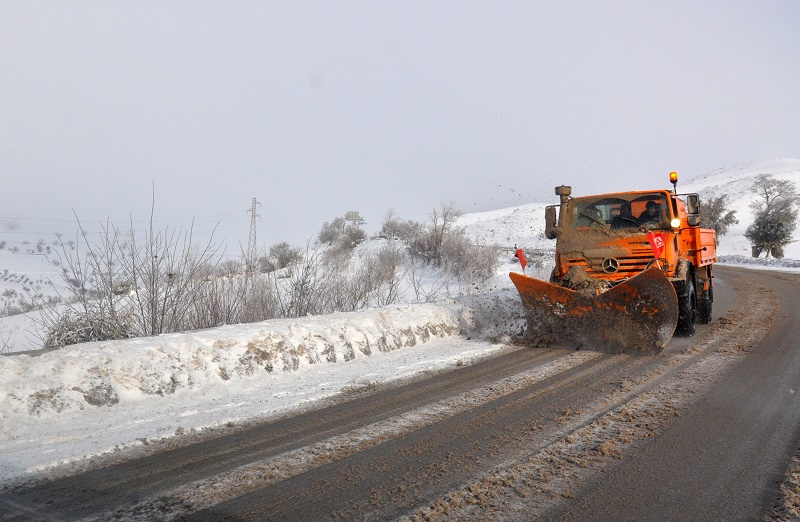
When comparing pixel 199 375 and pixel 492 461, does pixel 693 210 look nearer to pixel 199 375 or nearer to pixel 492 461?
pixel 492 461

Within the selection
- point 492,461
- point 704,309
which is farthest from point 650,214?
point 492,461

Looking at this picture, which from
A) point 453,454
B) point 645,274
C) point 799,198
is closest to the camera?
point 453,454

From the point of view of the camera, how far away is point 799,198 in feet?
223

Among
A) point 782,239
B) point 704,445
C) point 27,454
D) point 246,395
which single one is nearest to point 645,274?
point 704,445

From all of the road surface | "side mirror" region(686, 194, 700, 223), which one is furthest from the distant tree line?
"side mirror" region(686, 194, 700, 223)

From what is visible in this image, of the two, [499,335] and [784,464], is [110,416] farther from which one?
[499,335]

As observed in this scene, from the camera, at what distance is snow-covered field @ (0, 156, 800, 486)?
4285mm

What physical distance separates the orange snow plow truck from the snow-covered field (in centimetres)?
111

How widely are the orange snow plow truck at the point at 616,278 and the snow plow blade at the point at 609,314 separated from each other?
0.01 metres

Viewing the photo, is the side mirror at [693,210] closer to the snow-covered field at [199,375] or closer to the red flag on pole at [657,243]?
the red flag on pole at [657,243]

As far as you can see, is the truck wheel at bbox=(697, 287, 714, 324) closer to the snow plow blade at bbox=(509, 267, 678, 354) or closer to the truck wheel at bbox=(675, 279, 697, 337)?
the truck wheel at bbox=(675, 279, 697, 337)

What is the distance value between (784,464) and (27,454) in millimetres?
5323

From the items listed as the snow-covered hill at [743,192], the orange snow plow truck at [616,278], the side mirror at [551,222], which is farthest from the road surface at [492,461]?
the snow-covered hill at [743,192]

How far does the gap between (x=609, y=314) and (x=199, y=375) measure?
5536 mm
